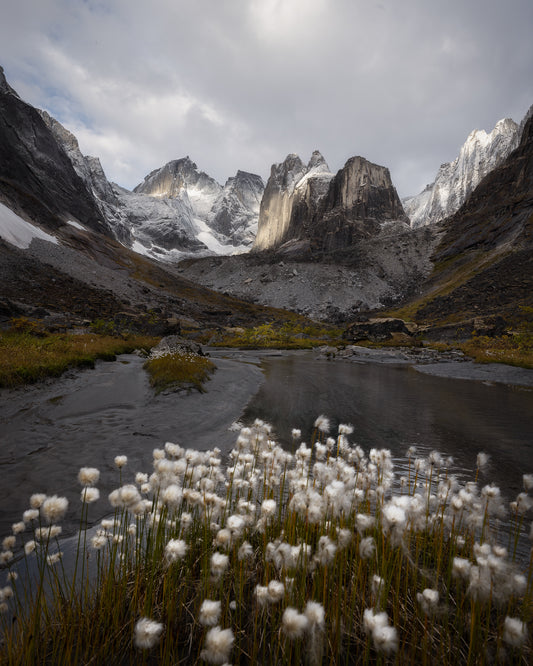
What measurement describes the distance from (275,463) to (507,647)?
256 centimetres

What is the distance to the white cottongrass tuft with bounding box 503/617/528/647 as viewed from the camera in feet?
5.49

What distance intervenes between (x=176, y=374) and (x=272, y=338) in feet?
125

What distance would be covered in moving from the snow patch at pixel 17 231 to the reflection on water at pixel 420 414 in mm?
61508

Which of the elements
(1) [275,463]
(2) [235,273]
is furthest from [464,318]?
(2) [235,273]

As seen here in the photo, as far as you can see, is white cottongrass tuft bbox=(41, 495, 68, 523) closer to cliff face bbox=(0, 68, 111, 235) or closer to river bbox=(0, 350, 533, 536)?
river bbox=(0, 350, 533, 536)

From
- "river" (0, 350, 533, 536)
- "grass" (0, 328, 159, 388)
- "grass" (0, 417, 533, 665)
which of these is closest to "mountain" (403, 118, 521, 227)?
"river" (0, 350, 533, 536)

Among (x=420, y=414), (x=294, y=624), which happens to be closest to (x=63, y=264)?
(x=420, y=414)

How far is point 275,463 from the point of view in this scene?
4.09m

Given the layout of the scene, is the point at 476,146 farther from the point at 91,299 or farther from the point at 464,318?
the point at 91,299

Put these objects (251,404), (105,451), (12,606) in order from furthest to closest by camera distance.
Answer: (251,404) < (105,451) < (12,606)

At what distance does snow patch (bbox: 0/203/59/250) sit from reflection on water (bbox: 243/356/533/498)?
6151 cm

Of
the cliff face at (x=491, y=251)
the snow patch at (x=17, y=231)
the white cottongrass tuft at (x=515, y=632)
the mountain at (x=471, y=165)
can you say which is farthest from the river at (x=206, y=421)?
the mountain at (x=471, y=165)

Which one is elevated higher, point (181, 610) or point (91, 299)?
point (91, 299)

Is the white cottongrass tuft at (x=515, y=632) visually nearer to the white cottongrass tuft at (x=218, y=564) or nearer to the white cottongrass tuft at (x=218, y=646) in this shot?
the white cottongrass tuft at (x=218, y=646)
